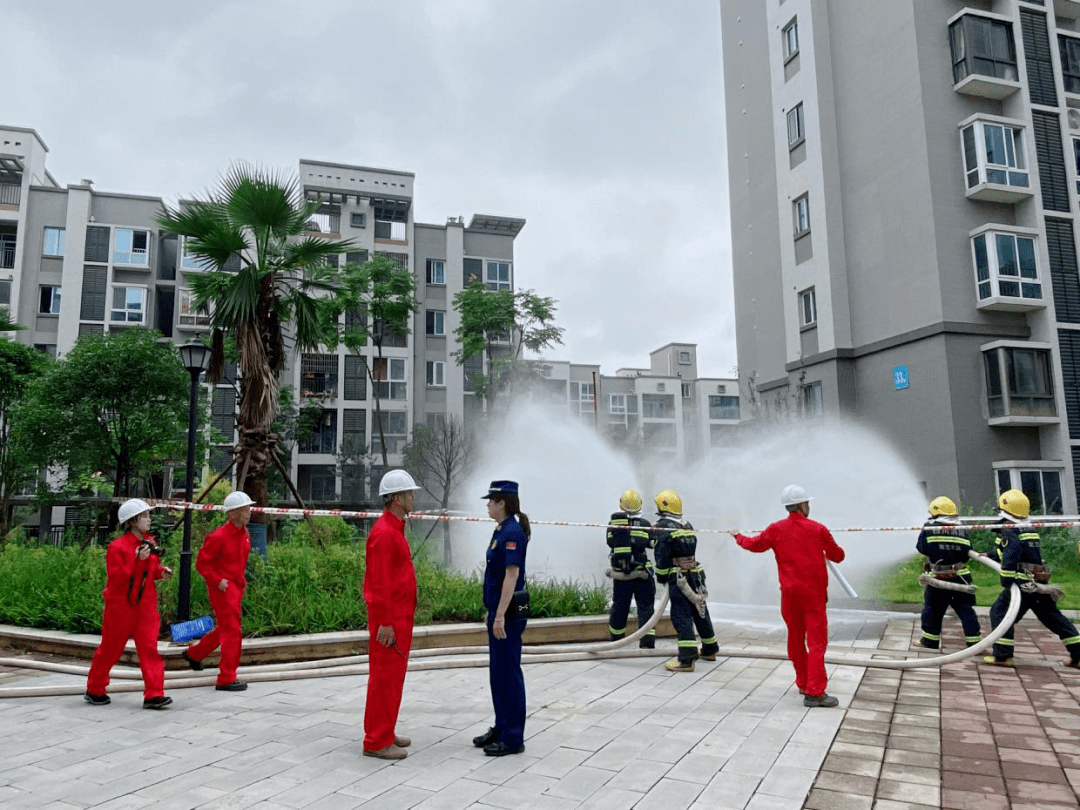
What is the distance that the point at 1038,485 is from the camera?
22672mm

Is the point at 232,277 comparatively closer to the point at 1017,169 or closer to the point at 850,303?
the point at 850,303

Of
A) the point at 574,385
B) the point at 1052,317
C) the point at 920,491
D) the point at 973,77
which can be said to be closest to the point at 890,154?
the point at 973,77

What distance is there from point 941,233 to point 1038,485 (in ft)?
28.1

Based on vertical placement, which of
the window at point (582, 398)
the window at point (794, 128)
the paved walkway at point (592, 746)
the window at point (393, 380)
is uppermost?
the window at point (794, 128)

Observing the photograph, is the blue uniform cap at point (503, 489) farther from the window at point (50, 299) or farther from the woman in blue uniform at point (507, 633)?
the window at point (50, 299)

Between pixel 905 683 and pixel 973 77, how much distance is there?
933 inches

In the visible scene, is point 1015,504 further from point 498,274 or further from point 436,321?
point 498,274

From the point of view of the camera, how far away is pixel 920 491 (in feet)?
72.4

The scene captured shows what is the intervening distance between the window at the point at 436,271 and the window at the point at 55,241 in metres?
19.6

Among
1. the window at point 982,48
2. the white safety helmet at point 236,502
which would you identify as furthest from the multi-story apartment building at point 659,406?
the white safety helmet at point 236,502

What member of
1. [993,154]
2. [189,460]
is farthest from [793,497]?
[993,154]

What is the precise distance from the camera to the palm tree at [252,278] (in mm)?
10641

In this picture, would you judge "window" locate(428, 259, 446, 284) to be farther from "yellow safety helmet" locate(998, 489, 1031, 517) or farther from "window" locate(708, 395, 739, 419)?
"yellow safety helmet" locate(998, 489, 1031, 517)

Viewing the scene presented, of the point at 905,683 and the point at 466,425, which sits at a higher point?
the point at 466,425
